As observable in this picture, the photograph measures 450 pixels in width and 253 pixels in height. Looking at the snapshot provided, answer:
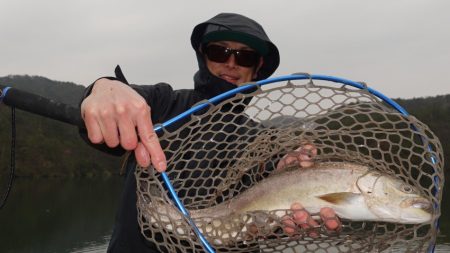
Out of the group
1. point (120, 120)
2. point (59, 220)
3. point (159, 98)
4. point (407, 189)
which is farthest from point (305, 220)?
point (59, 220)

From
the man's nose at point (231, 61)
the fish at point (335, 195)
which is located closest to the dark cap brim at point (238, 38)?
the man's nose at point (231, 61)

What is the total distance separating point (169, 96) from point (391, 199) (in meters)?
2.30

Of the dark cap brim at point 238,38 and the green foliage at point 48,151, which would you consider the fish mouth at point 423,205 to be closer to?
the dark cap brim at point 238,38

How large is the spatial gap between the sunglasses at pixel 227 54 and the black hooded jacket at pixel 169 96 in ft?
0.52

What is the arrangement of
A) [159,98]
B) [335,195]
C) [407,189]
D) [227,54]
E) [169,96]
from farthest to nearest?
[227,54], [169,96], [159,98], [335,195], [407,189]

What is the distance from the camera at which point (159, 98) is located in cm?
434

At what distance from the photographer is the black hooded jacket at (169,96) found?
3.98m

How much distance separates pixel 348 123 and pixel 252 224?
1289 millimetres

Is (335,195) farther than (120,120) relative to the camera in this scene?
Yes

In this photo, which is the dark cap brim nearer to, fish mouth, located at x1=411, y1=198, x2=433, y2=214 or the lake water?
fish mouth, located at x1=411, y1=198, x2=433, y2=214

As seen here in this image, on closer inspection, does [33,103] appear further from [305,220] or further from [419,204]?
[419,204]

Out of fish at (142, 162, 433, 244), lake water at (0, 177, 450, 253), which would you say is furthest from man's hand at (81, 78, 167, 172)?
lake water at (0, 177, 450, 253)

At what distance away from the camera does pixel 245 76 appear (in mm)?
5109

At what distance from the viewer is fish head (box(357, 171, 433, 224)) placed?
10.5ft
